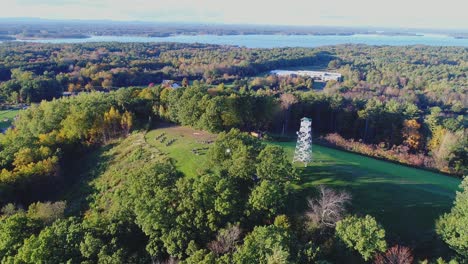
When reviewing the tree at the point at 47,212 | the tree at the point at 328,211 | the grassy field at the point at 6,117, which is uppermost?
the tree at the point at 328,211

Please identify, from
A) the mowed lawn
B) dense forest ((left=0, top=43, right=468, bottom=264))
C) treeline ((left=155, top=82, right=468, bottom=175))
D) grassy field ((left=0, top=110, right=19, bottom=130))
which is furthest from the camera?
grassy field ((left=0, top=110, right=19, bottom=130))

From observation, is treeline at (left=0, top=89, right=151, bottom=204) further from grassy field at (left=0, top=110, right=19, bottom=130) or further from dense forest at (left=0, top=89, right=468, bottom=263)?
grassy field at (left=0, top=110, right=19, bottom=130)

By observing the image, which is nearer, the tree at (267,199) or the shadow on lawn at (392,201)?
the shadow on lawn at (392,201)

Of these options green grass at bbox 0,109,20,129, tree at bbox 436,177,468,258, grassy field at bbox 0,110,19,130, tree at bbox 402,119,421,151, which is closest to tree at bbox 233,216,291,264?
tree at bbox 436,177,468,258

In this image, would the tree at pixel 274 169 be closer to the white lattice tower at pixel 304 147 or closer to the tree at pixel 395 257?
the white lattice tower at pixel 304 147

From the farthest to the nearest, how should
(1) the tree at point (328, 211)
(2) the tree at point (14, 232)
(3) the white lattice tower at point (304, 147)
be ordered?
(3) the white lattice tower at point (304, 147)
(1) the tree at point (328, 211)
(2) the tree at point (14, 232)

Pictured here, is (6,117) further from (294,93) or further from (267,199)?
A: (267,199)

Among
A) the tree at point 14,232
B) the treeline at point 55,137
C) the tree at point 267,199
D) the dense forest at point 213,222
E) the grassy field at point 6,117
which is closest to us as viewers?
the dense forest at point 213,222

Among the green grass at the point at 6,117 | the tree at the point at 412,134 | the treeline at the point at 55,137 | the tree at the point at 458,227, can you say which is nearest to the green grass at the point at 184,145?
the treeline at the point at 55,137
